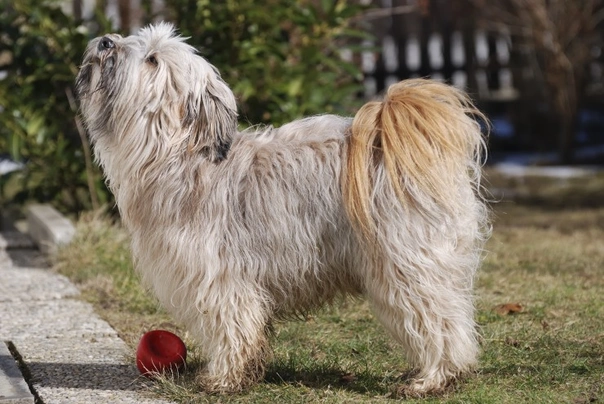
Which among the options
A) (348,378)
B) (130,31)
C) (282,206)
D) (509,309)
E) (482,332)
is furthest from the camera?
(130,31)

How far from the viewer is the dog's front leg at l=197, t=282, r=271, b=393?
3.94 m

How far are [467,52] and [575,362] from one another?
33.1 feet

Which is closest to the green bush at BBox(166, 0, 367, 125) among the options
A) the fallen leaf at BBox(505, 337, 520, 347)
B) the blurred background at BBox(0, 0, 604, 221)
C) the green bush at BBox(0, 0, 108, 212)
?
the blurred background at BBox(0, 0, 604, 221)

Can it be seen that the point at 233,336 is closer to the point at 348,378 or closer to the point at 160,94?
the point at 348,378

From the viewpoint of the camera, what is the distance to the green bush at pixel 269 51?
7414 mm

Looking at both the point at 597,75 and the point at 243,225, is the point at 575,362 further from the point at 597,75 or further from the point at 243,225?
the point at 597,75

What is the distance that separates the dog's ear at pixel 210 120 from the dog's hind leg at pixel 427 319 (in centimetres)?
81

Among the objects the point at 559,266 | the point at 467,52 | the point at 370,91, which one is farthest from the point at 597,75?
the point at 559,266

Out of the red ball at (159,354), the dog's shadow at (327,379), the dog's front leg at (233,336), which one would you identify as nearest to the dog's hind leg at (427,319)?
the dog's shadow at (327,379)

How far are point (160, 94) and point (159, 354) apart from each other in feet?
3.69

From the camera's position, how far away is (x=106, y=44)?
3992mm

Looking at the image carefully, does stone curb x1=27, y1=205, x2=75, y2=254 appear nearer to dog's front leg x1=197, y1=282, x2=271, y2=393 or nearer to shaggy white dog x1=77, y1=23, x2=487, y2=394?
shaggy white dog x1=77, y1=23, x2=487, y2=394

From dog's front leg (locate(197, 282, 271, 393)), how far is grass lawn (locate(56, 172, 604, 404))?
0.27 ft

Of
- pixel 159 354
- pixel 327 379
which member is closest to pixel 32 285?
pixel 159 354
